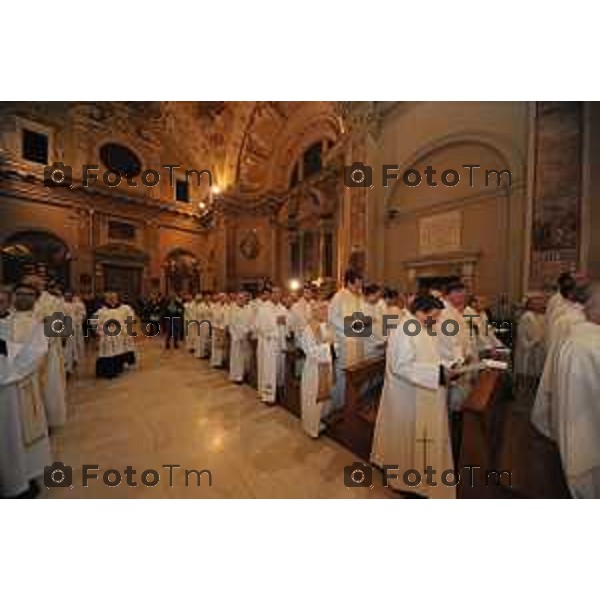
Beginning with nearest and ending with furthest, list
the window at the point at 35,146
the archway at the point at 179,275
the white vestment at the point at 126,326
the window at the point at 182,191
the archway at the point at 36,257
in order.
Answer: the white vestment at the point at 126,326, the archway at the point at 36,257, the window at the point at 35,146, the window at the point at 182,191, the archway at the point at 179,275

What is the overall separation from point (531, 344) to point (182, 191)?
38.4ft

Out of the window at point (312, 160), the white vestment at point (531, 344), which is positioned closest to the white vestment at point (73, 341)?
the white vestment at point (531, 344)

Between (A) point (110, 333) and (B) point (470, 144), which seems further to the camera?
(B) point (470, 144)

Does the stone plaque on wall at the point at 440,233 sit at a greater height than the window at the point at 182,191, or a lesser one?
lesser

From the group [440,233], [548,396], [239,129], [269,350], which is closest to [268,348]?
[269,350]

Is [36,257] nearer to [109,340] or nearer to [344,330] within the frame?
[109,340]

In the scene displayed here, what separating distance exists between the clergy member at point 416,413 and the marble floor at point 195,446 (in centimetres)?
27

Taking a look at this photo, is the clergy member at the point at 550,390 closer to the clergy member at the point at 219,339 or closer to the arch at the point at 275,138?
the clergy member at the point at 219,339

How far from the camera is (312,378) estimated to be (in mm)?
3312

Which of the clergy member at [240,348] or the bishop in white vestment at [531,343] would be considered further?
the clergy member at [240,348]

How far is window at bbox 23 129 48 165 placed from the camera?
34.6ft

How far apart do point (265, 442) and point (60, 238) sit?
12.0 metres

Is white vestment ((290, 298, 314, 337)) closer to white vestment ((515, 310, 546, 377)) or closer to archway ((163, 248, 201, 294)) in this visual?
white vestment ((515, 310, 546, 377))

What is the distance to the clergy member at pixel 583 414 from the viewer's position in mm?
2012
